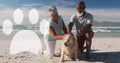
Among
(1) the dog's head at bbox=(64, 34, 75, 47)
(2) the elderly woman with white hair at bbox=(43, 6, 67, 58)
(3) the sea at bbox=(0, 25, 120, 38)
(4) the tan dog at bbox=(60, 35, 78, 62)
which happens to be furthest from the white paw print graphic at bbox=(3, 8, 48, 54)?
(1) the dog's head at bbox=(64, 34, 75, 47)

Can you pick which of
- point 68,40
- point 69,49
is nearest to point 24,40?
point 69,49

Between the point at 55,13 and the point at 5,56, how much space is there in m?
1.98

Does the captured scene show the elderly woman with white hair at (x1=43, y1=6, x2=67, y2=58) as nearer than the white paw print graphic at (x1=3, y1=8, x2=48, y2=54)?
Yes

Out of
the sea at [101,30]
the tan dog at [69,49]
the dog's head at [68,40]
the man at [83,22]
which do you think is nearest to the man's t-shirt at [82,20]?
the man at [83,22]

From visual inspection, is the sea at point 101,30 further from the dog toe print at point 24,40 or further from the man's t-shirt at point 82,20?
the man's t-shirt at point 82,20

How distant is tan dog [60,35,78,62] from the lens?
659cm

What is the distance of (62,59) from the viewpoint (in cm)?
692

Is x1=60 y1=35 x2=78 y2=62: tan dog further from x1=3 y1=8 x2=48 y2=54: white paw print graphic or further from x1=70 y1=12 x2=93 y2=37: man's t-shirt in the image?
x1=3 y1=8 x2=48 y2=54: white paw print graphic

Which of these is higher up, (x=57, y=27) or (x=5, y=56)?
(x=57, y=27)

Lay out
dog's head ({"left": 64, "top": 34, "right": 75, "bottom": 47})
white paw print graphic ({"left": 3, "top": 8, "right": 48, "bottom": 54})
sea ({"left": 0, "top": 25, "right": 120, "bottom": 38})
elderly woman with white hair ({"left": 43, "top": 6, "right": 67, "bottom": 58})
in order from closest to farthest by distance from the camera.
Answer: dog's head ({"left": 64, "top": 34, "right": 75, "bottom": 47}) → elderly woman with white hair ({"left": 43, "top": 6, "right": 67, "bottom": 58}) → white paw print graphic ({"left": 3, "top": 8, "right": 48, "bottom": 54}) → sea ({"left": 0, "top": 25, "right": 120, "bottom": 38})

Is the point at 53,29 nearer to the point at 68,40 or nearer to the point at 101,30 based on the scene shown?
the point at 68,40

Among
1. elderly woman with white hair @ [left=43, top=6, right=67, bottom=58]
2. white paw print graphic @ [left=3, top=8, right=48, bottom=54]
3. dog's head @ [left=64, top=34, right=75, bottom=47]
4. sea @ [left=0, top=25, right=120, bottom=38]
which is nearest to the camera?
dog's head @ [left=64, top=34, right=75, bottom=47]

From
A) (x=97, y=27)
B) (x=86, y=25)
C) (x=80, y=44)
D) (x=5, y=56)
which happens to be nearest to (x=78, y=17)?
(x=86, y=25)

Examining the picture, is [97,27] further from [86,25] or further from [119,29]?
[86,25]
